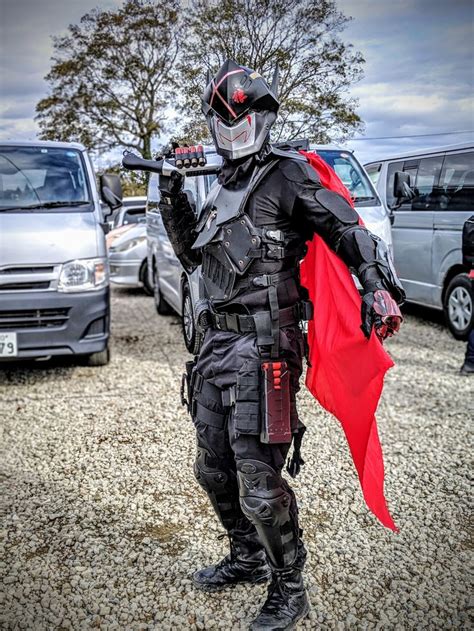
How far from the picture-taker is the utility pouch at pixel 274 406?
2.38 m

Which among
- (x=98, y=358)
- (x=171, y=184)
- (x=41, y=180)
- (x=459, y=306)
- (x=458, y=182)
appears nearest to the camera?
(x=171, y=184)

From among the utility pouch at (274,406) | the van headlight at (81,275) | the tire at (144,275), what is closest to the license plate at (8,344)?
the van headlight at (81,275)

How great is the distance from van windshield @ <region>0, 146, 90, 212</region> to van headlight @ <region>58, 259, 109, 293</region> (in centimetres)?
59

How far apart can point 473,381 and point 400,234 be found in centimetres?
297

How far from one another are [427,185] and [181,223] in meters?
5.56

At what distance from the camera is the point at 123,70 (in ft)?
10.3

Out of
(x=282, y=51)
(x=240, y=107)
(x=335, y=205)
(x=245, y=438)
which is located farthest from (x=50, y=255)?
(x=335, y=205)

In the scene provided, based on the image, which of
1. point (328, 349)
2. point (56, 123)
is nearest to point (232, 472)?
point (328, 349)

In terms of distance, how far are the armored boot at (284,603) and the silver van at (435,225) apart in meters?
4.94

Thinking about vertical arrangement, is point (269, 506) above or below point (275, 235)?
below

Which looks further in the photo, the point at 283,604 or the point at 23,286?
the point at 23,286

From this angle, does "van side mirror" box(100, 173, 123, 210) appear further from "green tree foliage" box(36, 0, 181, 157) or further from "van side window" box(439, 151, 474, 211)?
"van side window" box(439, 151, 474, 211)

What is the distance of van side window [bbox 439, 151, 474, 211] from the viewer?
22.3 ft

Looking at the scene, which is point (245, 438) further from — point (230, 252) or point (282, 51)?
point (282, 51)
